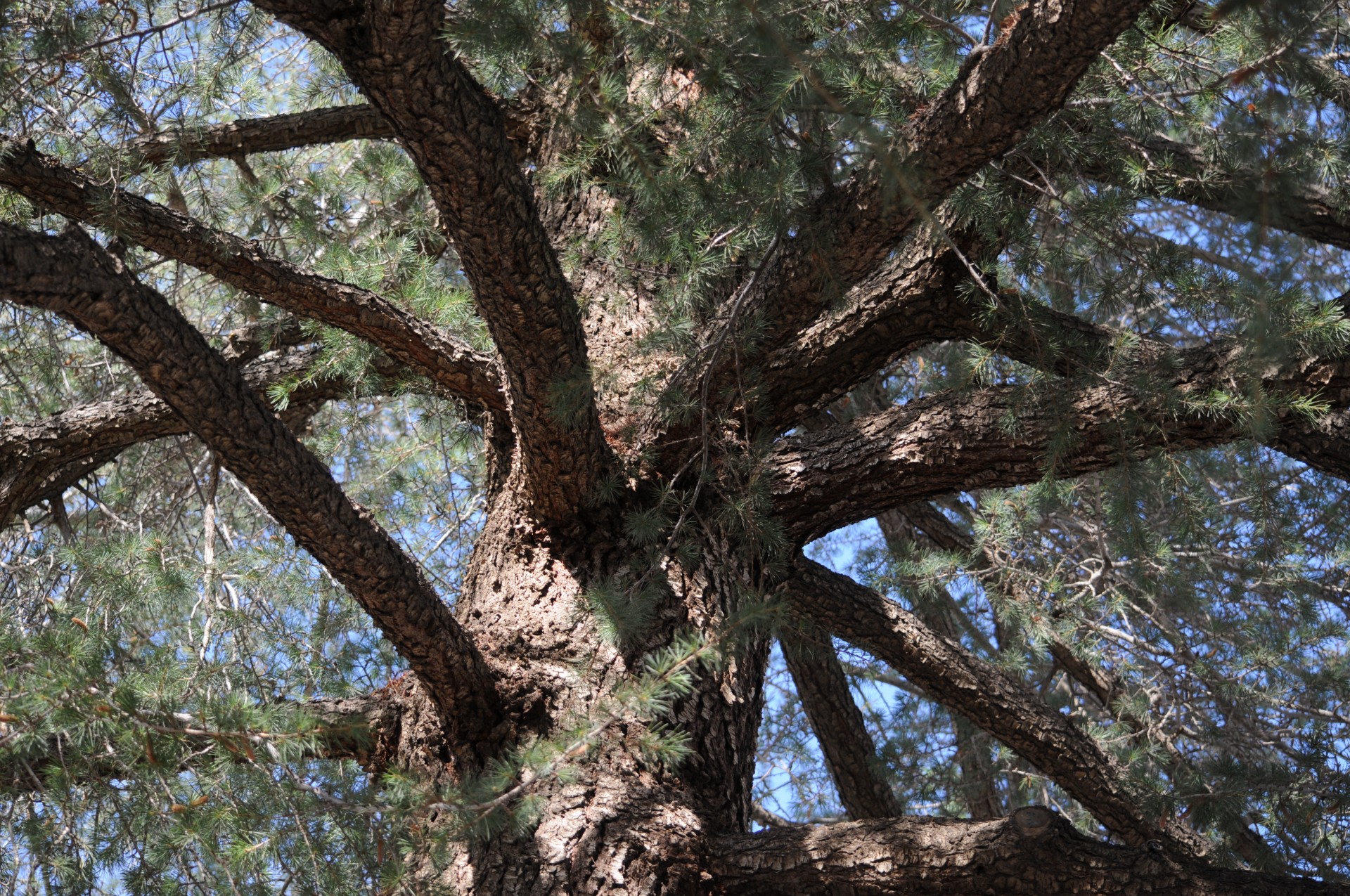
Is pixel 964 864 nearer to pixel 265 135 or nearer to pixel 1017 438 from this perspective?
pixel 1017 438

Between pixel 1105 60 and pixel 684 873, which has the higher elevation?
pixel 1105 60

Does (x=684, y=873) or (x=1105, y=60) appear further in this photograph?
(x=1105, y=60)

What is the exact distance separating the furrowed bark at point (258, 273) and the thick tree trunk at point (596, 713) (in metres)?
0.29

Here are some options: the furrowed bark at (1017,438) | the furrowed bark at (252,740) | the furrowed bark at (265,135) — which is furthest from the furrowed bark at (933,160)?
the furrowed bark at (265,135)

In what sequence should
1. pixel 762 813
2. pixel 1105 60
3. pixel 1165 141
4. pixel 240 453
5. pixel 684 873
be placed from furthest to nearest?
pixel 762 813 → pixel 1165 141 → pixel 1105 60 → pixel 684 873 → pixel 240 453

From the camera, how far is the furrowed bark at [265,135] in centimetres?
277

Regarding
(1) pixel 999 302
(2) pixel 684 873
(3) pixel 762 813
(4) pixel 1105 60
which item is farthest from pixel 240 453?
(3) pixel 762 813

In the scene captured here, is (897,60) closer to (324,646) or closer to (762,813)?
(324,646)

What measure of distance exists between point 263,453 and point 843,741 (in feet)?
6.70

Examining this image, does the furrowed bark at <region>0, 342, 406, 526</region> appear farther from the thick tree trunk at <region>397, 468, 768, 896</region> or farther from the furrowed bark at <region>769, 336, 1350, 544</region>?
the furrowed bark at <region>769, 336, 1350, 544</region>

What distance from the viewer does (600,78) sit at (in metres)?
2.10

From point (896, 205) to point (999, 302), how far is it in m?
0.42

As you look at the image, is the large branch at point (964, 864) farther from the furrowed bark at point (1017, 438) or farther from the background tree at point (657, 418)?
the furrowed bark at point (1017, 438)

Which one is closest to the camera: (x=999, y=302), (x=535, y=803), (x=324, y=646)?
(x=535, y=803)
